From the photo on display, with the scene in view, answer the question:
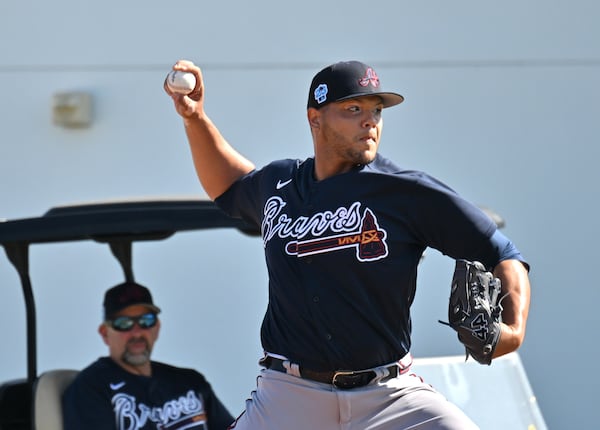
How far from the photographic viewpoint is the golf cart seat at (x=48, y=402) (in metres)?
4.91

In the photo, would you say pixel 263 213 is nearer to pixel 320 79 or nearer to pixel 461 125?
pixel 320 79

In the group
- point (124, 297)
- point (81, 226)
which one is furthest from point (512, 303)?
point (124, 297)

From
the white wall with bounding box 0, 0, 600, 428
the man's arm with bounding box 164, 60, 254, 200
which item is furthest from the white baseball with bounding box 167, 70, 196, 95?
the white wall with bounding box 0, 0, 600, 428

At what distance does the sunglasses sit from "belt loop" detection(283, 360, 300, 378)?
1.88 meters

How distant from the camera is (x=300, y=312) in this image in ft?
11.9

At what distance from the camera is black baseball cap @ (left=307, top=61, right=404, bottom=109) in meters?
3.69

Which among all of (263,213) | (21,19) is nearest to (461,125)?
(21,19)

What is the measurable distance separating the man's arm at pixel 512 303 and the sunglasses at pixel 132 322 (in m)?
2.28

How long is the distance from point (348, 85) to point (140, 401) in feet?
6.92

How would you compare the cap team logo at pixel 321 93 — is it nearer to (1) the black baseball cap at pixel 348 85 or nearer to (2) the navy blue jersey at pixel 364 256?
(1) the black baseball cap at pixel 348 85

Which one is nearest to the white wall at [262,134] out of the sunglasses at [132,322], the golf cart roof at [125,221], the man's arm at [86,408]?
the sunglasses at [132,322]

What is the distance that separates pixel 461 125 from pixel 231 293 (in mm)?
1890

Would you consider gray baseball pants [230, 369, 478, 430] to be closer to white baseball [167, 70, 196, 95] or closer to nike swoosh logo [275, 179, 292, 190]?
nike swoosh logo [275, 179, 292, 190]

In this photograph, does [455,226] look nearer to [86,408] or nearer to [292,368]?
[292,368]
